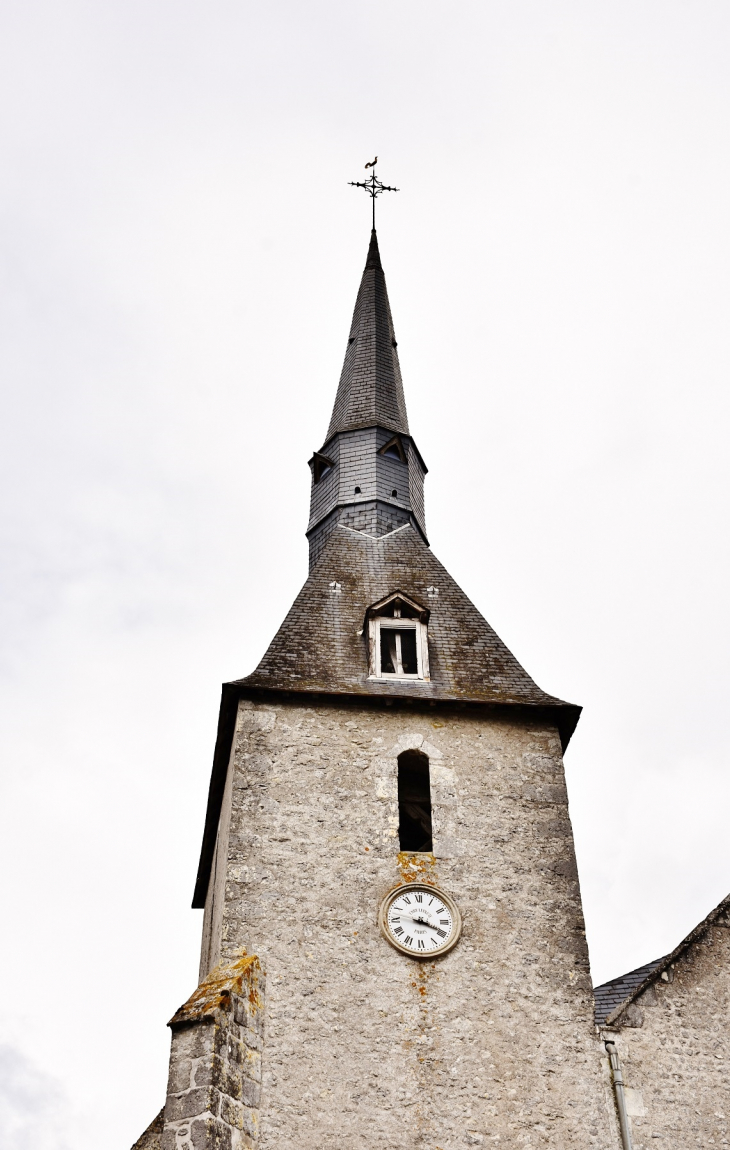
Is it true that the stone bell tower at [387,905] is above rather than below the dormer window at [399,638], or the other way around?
below

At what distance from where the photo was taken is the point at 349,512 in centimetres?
1994

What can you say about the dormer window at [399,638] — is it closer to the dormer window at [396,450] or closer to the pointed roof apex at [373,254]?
the dormer window at [396,450]

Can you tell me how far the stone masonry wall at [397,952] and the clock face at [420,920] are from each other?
0.12 meters

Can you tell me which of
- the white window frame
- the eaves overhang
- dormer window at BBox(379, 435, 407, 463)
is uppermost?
dormer window at BBox(379, 435, 407, 463)

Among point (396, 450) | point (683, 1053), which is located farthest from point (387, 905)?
point (396, 450)

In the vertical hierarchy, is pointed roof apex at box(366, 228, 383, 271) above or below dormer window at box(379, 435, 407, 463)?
above

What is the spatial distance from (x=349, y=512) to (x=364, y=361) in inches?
186

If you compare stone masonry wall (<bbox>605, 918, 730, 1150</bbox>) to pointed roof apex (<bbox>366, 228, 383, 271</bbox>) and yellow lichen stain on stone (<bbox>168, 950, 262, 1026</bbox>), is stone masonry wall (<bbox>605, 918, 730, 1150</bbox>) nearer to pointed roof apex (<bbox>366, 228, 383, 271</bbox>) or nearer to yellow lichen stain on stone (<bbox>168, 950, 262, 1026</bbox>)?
yellow lichen stain on stone (<bbox>168, 950, 262, 1026</bbox>)

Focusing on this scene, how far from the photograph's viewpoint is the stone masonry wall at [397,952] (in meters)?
12.1

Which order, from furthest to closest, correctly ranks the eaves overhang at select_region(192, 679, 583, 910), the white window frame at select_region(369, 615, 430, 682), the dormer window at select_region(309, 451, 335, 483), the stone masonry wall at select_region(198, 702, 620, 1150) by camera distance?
the dormer window at select_region(309, 451, 335, 483)
the white window frame at select_region(369, 615, 430, 682)
the eaves overhang at select_region(192, 679, 583, 910)
the stone masonry wall at select_region(198, 702, 620, 1150)

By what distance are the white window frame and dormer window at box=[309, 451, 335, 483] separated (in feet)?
16.8

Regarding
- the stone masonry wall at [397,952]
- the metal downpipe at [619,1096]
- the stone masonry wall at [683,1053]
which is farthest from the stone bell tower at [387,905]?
the stone masonry wall at [683,1053]

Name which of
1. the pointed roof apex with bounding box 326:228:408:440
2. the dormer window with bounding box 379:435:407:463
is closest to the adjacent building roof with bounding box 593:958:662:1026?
the dormer window with bounding box 379:435:407:463

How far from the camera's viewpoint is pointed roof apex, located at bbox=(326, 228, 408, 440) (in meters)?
21.9
